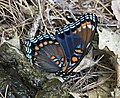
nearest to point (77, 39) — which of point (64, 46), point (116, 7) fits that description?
point (64, 46)

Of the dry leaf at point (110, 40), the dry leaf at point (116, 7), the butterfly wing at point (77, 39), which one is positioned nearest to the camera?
the butterfly wing at point (77, 39)

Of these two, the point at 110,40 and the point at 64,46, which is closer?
the point at 64,46

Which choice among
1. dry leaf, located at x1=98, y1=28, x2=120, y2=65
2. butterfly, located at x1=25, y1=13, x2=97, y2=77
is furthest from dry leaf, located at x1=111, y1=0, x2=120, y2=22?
butterfly, located at x1=25, y1=13, x2=97, y2=77

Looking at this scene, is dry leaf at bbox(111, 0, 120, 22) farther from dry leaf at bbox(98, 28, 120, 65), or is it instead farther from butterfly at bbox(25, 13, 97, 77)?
butterfly at bbox(25, 13, 97, 77)

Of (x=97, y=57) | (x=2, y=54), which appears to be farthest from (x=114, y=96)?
(x=2, y=54)

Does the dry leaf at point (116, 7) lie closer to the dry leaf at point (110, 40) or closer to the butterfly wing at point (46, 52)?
the dry leaf at point (110, 40)

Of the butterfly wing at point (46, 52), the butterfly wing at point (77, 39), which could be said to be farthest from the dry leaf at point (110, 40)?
the butterfly wing at point (46, 52)

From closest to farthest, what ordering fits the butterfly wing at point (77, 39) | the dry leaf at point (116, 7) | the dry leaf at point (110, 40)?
the butterfly wing at point (77, 39) → the dry leaf at point (110, 40) → the dry leaf at point (116, 7)

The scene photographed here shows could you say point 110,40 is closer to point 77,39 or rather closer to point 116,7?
point 77,39
